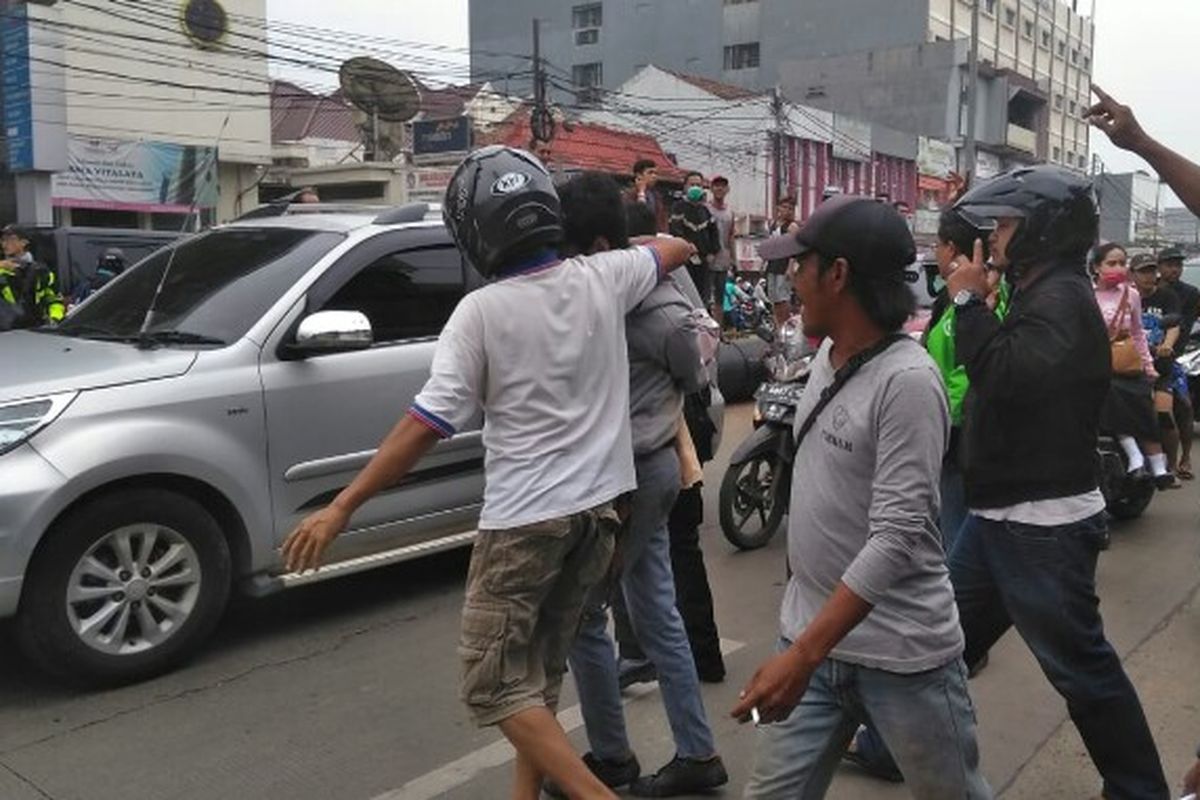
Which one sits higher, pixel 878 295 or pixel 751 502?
pixel 878 295

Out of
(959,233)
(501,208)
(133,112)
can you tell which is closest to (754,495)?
(959,233)

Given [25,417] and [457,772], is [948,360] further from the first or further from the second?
[25,417]

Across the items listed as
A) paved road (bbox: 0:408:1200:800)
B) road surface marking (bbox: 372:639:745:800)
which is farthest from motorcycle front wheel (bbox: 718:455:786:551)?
road surface marking (bbox: 372:639:745:800)

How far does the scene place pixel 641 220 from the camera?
349 centimetres

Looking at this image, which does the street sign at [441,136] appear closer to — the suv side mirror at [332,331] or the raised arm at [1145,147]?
the suv side mirror at [332,331]

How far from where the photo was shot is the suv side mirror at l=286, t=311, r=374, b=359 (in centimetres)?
429

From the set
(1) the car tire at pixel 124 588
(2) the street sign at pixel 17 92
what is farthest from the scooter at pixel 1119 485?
(2) the street sign at pixel 17 92

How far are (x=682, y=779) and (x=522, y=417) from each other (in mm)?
1317

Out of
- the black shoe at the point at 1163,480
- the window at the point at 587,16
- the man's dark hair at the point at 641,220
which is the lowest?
the black shoe at the point at 1163,480

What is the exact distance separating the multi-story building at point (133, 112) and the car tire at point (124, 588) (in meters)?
18.2

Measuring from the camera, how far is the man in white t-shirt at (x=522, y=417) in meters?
2.53

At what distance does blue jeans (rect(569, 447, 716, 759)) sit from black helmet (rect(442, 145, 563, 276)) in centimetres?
86

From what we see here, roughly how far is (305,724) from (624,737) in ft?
4.03

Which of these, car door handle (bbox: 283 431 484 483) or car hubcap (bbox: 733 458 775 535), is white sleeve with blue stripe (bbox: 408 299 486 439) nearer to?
car door handle (bbox: 283 431 484 483)
